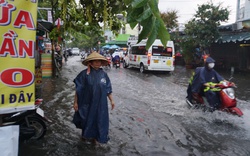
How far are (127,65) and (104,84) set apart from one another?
17280mm

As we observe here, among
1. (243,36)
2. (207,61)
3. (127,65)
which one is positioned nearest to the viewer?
(207,61)

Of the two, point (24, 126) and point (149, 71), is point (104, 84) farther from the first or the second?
point (149, 71)

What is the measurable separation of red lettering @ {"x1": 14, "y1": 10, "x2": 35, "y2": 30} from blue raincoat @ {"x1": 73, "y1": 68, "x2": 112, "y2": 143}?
2.01 meters

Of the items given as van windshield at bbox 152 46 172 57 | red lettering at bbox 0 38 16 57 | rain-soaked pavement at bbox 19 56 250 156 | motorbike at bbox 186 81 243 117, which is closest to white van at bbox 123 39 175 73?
van windshield at bbox 152 46 172 57

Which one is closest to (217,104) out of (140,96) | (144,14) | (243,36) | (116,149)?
(116,149)

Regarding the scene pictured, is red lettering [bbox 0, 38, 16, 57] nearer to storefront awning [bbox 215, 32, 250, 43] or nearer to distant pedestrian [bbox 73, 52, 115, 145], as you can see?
distant pedestrian [bbox 73, 52, 115, 145]

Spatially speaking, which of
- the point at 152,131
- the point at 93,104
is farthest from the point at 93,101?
the point at 152,131

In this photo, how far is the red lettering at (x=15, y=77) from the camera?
99.2 inches

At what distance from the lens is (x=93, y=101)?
4.56m

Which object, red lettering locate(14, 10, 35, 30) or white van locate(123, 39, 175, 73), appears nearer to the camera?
red lettering locate(14, 10, 35, 30)

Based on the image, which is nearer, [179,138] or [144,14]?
[144,14]

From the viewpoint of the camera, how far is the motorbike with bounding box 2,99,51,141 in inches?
172

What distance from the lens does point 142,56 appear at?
18359 mm

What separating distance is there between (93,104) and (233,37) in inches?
611
